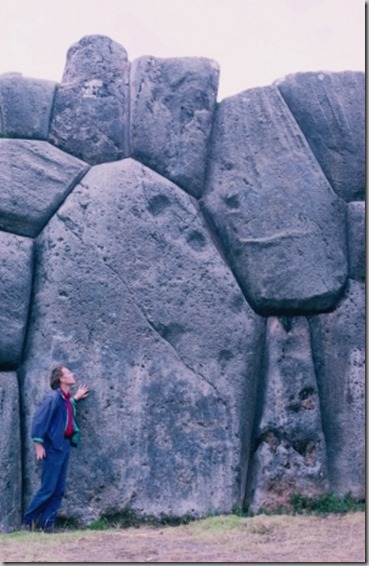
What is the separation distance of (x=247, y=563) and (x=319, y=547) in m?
0.68

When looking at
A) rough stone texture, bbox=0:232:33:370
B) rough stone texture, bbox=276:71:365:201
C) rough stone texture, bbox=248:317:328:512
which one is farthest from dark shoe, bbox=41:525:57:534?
rough stone texture, bbox=276:71:365:201

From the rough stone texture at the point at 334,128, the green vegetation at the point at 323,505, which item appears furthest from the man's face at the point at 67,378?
the rough stone texture at the point at 334,128

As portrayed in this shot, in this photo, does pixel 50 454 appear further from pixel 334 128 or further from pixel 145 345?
pixel 334 128

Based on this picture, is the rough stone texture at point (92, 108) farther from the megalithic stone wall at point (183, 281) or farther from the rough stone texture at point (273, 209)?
the rough stone texture at point (273, 209)

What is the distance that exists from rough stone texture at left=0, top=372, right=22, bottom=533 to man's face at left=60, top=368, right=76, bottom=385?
0.46 metres

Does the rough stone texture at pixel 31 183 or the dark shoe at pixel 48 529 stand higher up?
the rough stone texture at pixel 31 183

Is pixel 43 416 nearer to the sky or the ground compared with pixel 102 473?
nearer to the sky

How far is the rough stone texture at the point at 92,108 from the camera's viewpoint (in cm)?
695

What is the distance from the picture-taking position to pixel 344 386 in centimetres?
670

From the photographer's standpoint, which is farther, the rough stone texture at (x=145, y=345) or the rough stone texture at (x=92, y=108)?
the rough stone texture at (x=92, y=108)

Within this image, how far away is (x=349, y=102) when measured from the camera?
723 cm

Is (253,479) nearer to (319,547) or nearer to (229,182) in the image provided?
(319,547)

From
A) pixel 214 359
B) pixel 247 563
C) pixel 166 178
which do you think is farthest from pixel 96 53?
pixel 247 563

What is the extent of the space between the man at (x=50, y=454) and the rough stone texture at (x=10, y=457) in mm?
154
